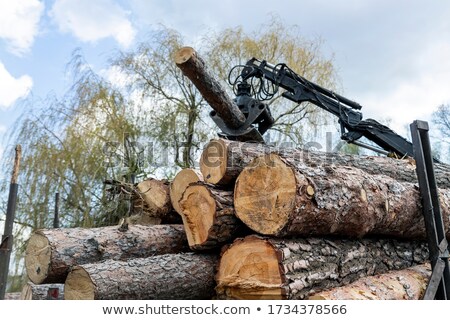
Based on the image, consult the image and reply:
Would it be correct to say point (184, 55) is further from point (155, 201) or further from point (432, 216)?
point (432, 216)

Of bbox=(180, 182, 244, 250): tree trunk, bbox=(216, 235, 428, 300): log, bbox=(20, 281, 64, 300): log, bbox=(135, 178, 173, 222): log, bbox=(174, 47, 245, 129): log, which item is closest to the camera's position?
bbox=(216, 235, 428, 300): log

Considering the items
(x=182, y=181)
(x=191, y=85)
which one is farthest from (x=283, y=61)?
(x=182, y=181)

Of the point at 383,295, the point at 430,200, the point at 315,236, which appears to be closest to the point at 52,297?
the point at 315,236

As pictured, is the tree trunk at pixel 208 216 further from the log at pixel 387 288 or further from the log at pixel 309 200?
the log at pixel 387 288

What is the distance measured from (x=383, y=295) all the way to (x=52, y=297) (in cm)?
194

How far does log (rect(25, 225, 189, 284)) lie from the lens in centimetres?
284

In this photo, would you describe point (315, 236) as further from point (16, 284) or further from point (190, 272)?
point (16, 284)

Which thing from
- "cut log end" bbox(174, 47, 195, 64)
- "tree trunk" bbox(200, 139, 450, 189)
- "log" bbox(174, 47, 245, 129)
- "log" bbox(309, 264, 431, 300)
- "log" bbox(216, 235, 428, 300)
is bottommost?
"log" bbox(309, 264, 431, 300)

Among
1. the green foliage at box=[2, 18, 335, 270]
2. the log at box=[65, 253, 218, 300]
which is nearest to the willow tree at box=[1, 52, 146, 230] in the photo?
the green foliage at box=[2, 18, 335, 270]

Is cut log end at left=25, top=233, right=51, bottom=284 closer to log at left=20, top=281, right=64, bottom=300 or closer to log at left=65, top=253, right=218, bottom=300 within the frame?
log at left=20, top=281, right=64, bottom=300

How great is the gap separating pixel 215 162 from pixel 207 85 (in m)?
0.60

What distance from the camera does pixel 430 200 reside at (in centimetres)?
305

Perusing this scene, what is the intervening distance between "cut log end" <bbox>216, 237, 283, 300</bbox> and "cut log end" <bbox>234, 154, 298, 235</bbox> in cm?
10

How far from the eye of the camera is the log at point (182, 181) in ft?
11.3
